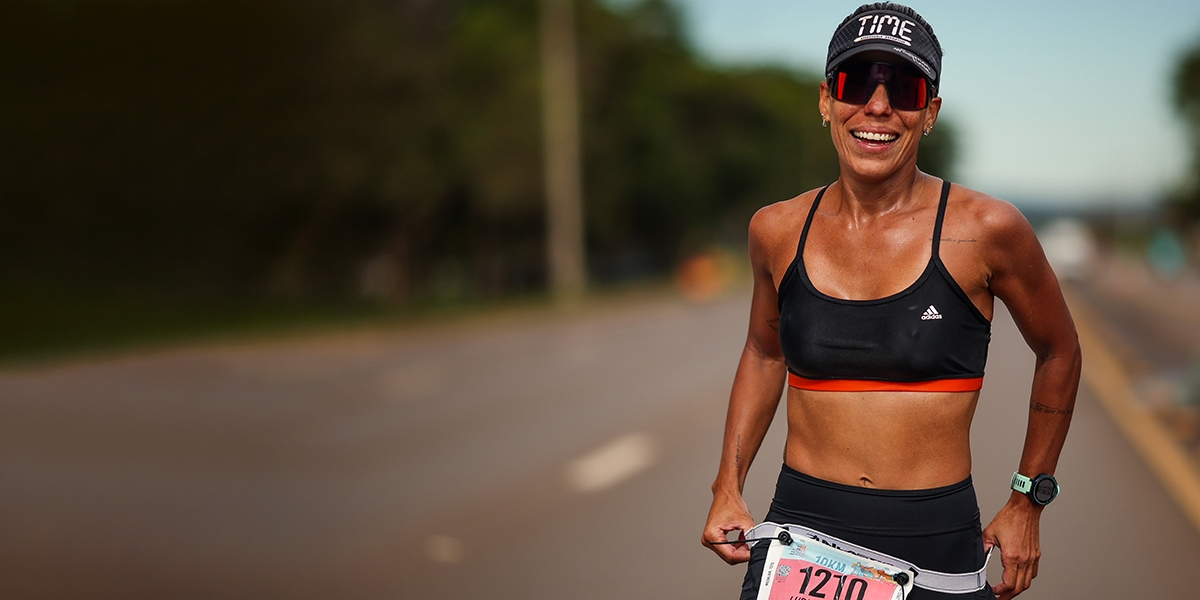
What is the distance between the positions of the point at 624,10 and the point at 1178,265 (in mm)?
49540

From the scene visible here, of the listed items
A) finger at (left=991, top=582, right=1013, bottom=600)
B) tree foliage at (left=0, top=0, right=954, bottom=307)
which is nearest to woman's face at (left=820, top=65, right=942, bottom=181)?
finger at (left=991, top=582, right=1013, bottom=600)

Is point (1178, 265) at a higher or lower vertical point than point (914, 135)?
lower

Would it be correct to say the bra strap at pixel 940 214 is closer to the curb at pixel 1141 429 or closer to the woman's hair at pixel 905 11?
the woman's hair at pixel 905 11

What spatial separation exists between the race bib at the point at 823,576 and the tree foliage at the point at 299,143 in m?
16.5

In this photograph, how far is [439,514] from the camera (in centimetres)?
782

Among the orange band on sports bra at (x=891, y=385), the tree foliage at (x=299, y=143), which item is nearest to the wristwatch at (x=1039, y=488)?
the orange band on sports bra at (x=891, y=385)

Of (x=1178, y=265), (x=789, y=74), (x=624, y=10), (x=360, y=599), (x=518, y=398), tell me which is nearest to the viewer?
(x=360, y=599)

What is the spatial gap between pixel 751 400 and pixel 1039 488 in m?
0.66

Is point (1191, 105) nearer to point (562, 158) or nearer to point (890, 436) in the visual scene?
point (562, 158)

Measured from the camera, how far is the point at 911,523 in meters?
2.81

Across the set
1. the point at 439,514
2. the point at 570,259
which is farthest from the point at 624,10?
the point at 439,514

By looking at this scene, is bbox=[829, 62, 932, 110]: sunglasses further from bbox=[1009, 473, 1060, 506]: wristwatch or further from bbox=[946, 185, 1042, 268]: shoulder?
bbox=[1009, 473, 1060, 506]: wristwatch

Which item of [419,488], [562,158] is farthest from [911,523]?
[562,158]

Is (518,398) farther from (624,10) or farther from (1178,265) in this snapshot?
(1178,265)
